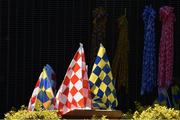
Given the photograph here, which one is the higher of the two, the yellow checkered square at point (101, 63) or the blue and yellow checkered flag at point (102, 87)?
the yellow checkered square at point (101, 63)

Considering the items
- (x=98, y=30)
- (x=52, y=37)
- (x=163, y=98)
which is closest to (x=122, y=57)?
(x=98, y=30)

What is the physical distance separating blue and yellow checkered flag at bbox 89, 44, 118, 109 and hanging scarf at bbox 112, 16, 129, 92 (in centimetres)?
314

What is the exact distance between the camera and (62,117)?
14.9 m

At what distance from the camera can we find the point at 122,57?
61.2ft

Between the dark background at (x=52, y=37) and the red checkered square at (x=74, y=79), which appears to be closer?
the red checkered square at (x=74, y=79)

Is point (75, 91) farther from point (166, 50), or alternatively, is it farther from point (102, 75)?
point (166, 50)

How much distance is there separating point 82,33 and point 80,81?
4195mm

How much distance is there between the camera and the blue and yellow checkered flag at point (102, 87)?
50.0 ft

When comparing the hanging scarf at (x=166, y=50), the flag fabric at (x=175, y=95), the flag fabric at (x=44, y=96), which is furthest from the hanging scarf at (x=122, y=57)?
the flag fabric at (x=44, y=96)

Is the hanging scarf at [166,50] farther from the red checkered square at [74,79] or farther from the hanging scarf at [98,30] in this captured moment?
the red checkered square at [74,79]

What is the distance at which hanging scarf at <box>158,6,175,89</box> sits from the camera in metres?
18.5

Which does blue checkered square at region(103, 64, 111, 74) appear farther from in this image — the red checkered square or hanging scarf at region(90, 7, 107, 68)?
hanging scarf at region(90, 7, 107, 68)

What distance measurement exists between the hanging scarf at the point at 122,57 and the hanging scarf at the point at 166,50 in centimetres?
81

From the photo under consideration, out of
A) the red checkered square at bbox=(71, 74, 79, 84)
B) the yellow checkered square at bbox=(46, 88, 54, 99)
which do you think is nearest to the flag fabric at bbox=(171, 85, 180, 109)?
the yellow checkered square at bbox=(46, 88, 54, 99)
